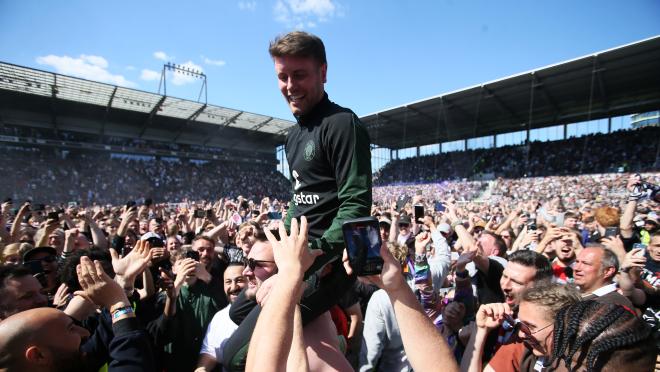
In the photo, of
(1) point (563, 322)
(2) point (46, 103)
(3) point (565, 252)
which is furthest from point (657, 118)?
(2) point (46, 103)

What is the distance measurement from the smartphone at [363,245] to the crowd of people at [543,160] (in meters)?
28.8

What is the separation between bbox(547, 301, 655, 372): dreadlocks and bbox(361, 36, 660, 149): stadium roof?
22.8m

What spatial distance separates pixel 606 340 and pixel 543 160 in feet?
109

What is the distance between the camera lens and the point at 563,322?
4.52ft

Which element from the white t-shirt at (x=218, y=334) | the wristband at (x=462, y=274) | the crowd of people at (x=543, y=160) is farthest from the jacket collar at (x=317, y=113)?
the crowd of people at (x=543, y=160)

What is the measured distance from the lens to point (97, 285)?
183cm

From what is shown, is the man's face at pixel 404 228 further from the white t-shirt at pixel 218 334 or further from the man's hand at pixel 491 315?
the man's hand at pixel 491 315

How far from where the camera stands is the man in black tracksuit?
152 centimetres

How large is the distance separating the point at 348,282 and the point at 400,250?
1.85m

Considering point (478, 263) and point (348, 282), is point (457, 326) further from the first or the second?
point (348, 282)

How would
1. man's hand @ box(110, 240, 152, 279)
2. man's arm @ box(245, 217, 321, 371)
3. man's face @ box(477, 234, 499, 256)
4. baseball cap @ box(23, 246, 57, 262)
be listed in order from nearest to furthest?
man's arm @ box(245, 217, 321, 371), man's hand @ box(110, 240, 152, 279), baseball cap @ box(23, 246, 57, 262), man's face @ box(477, 234, 499, 256)

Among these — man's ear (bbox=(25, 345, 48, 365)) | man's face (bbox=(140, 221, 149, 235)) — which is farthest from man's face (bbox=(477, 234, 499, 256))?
man's face (bbox=(140, 221, 149, 235))

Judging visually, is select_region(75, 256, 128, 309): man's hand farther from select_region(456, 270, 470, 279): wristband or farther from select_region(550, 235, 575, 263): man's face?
select_region(550, 235, 575, 263): man's face

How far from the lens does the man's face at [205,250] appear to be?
416cm
